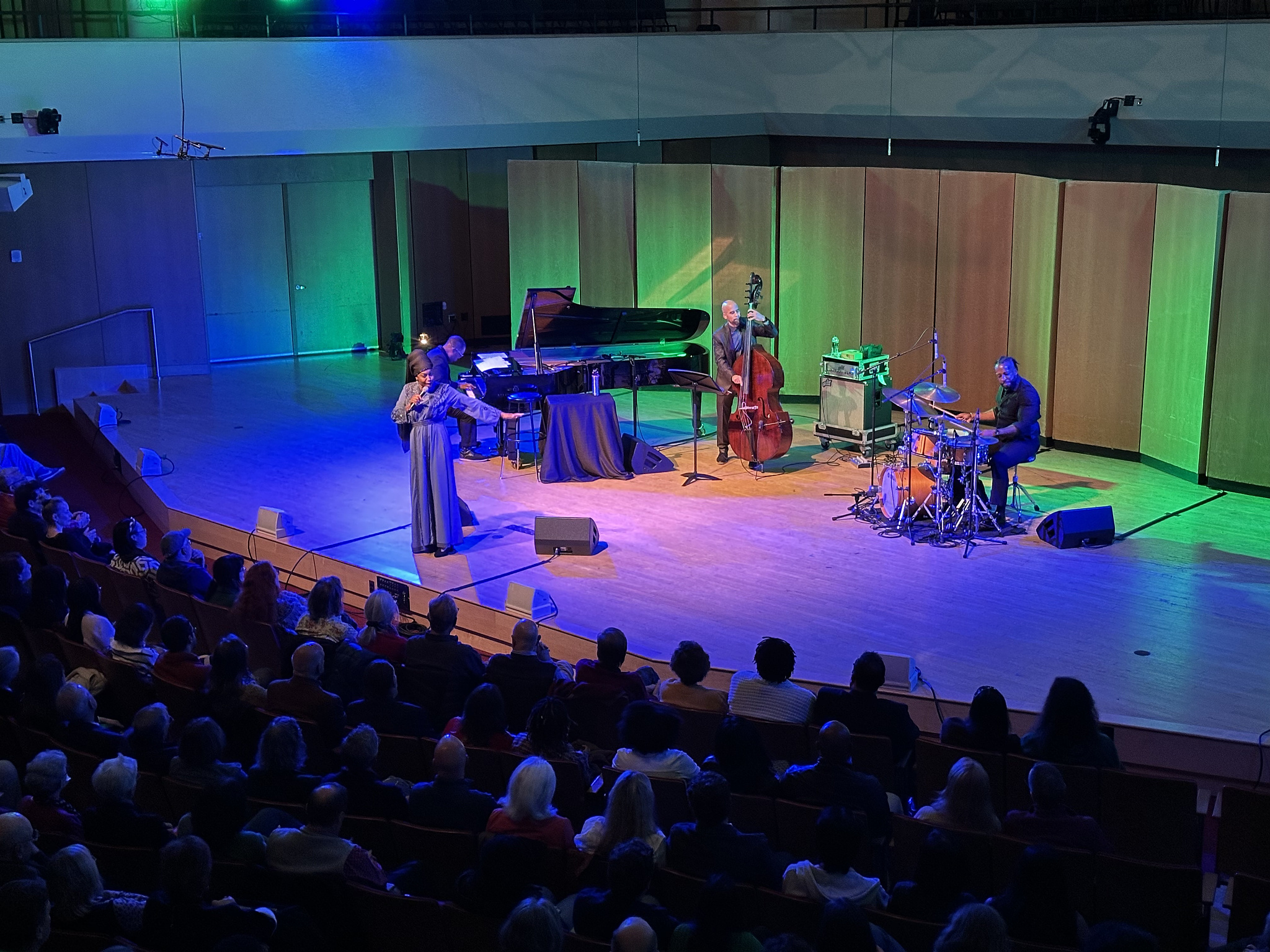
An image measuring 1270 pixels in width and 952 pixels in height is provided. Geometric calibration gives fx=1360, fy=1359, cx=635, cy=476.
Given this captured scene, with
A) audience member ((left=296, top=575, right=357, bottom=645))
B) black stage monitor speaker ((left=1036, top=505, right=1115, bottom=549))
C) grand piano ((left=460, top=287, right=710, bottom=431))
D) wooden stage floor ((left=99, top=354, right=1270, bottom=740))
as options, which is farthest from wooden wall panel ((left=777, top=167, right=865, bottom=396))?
audience member ((left=296, top=575, right=357, bottom=645))

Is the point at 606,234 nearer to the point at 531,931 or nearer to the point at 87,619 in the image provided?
the point at 87,619

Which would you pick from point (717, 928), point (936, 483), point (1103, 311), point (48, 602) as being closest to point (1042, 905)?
point (717, 928)

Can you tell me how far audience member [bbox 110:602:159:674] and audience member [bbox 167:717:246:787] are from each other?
1372 millimetres

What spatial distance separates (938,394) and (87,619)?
540 cm

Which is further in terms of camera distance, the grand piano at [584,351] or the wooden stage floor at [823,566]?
the grand piano at [584,351]

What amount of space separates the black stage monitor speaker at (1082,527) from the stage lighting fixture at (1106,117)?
415 cm

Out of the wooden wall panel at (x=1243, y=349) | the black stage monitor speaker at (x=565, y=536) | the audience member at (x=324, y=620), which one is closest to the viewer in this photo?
the audience member at (x=324, y=620)

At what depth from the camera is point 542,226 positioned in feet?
47.9

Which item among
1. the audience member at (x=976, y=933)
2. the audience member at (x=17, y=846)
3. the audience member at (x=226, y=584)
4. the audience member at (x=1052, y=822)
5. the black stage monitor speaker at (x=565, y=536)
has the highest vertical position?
the audience member at (x=976, y=933)

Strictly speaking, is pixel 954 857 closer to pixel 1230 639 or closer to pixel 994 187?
pixel 1230 639

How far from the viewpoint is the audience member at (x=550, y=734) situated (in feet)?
16.4

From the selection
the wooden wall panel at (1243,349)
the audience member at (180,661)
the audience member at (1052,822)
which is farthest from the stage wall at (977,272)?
the audience member at (180,661)

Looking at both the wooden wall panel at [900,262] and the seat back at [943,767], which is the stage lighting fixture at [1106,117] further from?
the seat back at [943,767]

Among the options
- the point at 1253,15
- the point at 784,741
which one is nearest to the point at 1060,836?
the point at 784,741
